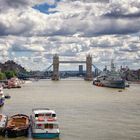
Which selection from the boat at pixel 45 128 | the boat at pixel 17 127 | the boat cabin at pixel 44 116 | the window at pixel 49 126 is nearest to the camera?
the boat at pixel 17 127

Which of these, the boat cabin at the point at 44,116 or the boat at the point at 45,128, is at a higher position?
the boat cabin at the point at 44,116

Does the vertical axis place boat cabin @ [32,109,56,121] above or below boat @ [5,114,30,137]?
above

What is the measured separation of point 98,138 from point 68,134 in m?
4.15

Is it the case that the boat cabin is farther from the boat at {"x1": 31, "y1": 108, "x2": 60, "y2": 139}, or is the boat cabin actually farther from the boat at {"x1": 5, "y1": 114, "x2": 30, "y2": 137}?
the boat at {"x1": 5, "y1": 114, "x2": 30, "y2": 137}

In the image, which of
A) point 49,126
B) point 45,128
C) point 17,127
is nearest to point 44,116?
point 49,126

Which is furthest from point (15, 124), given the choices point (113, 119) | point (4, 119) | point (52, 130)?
point (113, 119)

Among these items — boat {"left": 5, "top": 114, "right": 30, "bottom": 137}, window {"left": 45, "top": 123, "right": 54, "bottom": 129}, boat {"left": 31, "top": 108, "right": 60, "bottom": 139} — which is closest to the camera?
boat {"left": 5, "top": 114, "right": 30, "bottom": 137}

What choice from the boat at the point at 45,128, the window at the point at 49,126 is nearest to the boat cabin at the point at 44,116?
the boat at the point at 45,128

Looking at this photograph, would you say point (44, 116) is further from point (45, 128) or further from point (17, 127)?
point (17, 127)

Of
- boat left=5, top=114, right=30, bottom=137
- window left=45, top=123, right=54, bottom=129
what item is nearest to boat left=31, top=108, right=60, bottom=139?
window left=45, top=123, right=54, bottom=129

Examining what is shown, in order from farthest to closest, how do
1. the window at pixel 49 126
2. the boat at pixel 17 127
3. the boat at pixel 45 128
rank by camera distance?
1. the window at pixel 49 126
2. the boat at pixel 45 128
3. the boat at pixel 17 127

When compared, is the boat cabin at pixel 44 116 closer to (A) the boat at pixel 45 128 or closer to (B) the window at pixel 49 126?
(A) the boat at pixel 45 128

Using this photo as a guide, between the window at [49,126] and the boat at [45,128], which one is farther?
the window at [49,126]

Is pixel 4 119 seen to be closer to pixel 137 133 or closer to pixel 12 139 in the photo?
pixel 12 139
